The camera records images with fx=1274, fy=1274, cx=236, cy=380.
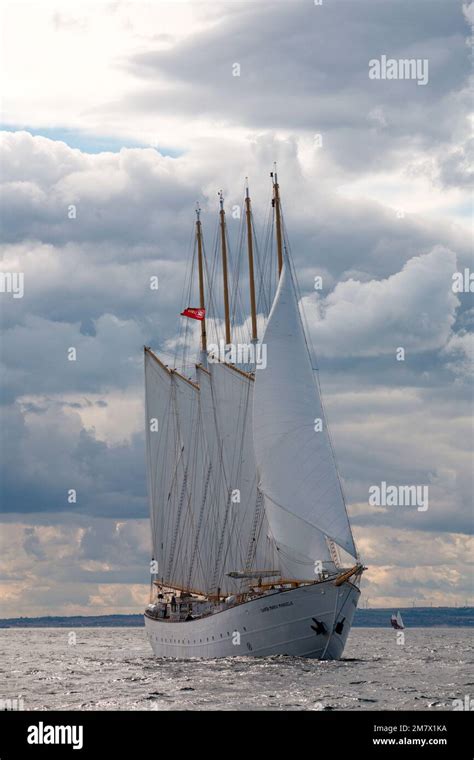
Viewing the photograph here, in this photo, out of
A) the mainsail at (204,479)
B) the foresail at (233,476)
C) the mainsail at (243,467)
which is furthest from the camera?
the mainsail at (204,479)

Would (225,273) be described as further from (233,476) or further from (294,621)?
(294,621)

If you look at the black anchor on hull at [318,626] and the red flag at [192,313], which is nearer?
the black anchor on hull at [318,626]

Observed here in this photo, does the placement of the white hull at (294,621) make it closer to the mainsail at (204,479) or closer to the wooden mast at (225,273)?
the mainsail at (204,479)

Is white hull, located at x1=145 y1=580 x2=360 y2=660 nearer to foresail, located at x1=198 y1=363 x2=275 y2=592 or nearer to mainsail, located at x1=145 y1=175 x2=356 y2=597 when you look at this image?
mainsail, located at x1=145 y1=175 x2=356 y2=597

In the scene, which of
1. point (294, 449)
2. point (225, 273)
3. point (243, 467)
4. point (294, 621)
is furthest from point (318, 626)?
point (225, 273)

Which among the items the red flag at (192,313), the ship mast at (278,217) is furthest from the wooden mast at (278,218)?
the red flag at (192,313)

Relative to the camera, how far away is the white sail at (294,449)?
90.1 m

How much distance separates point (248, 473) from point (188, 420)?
1593 cm


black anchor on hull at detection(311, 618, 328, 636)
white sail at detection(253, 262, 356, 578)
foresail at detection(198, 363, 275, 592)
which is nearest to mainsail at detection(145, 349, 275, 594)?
foresail at detection(198, 363, 275, 592)

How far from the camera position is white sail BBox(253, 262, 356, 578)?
9012 centimetres

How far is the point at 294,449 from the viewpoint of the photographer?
91.1 m

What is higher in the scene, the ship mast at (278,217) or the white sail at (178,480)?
the ship mast at (278,217)

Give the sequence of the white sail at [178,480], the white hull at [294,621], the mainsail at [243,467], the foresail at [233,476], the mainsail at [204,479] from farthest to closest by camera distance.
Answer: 1. the white sail at [178,480]
2. the mainsail at [204,479]
3. the foresail at [233,476]
4. the white hull at [294,621]
5. the mainsail at [243,467]
